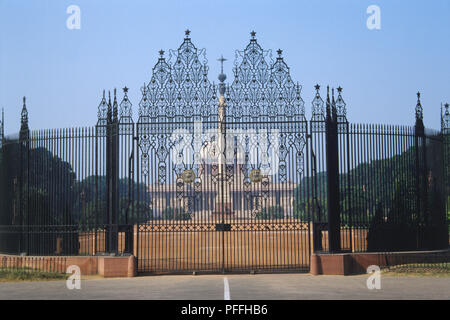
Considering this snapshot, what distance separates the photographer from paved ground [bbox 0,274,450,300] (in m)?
12.9

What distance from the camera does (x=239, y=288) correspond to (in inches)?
558

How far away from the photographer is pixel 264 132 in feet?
59.0

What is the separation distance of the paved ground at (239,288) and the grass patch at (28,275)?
60 cm

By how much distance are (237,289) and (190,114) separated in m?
6.21

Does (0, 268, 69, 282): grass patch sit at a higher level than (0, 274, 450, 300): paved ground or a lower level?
higher

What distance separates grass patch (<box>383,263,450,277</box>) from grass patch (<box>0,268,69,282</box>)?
31.5 feet

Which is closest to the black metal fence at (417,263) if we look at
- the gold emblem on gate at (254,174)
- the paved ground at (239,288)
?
the paved ground at (239,288)

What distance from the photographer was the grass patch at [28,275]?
16.8 meters

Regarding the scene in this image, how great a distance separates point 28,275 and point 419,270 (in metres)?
11.4

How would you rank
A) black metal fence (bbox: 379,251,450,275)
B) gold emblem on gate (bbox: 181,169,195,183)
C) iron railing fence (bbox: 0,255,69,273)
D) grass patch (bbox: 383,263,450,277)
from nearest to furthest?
grass patch (bbox: 383,263,450,277) → black metal fence (bbox: 379,251,450,275) → iron railing fence (bbox: 0,255,69,273) → gold emblem on gate (bbox: 181,169,195,183)

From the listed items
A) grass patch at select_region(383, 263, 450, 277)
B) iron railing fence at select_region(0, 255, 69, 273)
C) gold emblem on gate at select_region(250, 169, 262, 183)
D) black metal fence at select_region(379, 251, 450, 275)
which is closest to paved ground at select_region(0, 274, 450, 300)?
grass patch at select_region(383, 263, 450, 277)

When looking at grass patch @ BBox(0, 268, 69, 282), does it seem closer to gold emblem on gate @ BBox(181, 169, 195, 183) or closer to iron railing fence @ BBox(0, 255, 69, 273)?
iron railing fence @ BBox(0, 255, 69, 273)

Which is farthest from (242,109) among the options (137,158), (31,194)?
(31,194)

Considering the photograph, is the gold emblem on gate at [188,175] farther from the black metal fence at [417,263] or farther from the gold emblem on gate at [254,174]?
the black metal fence at [417,263]
